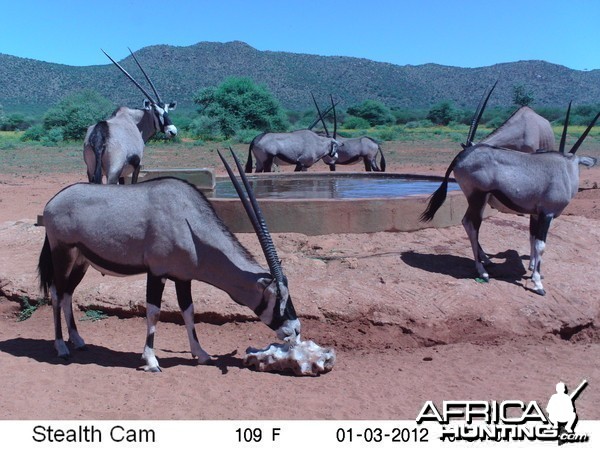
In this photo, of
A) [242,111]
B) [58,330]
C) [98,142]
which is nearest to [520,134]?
[98,142]

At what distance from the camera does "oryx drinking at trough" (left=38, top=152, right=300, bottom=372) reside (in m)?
5.34

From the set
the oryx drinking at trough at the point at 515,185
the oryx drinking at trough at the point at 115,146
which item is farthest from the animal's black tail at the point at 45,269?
the oryx drinking at trough at the point at 515,185

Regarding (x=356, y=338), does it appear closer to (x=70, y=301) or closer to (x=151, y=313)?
(x=151, y=313)

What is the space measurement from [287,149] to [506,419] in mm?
12058

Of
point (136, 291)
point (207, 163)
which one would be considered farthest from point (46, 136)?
point (136, 291)

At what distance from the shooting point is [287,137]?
16.3m

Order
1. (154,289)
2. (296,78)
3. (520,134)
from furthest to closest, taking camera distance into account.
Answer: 1. (296,78)
2. (520,134)
3. (154,289)

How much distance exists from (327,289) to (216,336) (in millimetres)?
1090

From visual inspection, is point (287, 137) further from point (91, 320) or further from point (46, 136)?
point (46, 136)

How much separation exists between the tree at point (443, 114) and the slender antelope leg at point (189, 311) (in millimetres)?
57081

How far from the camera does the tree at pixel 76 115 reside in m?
38.5

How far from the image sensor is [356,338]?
6.37 metres

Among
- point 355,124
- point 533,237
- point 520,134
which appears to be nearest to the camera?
point 533,237

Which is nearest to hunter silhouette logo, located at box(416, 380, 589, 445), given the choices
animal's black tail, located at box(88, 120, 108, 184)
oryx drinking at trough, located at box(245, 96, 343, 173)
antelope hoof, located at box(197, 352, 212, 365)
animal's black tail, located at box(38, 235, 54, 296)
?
antelope hoof, located at box(197, 352, 212, 365)
